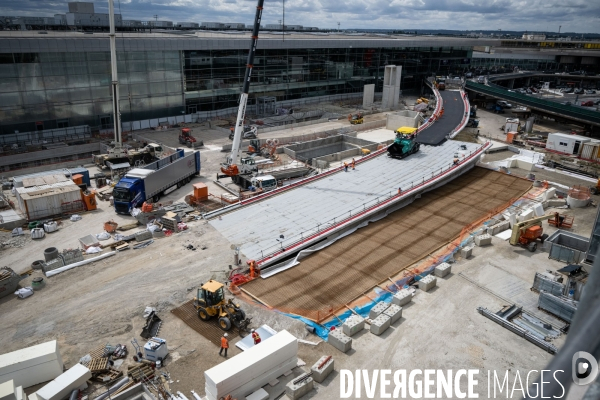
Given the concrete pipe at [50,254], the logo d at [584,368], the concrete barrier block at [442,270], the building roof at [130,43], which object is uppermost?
the building roof at [130,43]

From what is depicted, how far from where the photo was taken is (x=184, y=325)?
58.2 ft

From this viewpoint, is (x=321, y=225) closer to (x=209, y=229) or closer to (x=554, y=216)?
(x=209, y=229)

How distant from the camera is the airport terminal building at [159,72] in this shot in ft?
145

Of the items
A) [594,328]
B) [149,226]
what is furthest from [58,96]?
[594,328]

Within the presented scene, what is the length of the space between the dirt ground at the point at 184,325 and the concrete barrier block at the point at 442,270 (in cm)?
30

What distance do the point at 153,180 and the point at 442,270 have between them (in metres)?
19.8

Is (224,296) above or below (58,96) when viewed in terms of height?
below

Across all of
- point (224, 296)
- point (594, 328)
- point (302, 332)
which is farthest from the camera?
point (224, 296)

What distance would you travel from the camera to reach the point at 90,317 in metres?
18.0

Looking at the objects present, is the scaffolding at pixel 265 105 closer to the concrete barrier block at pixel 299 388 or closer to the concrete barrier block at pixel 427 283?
the concrete barrier block at pixel 427 283

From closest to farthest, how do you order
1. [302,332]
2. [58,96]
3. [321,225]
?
1. [302,332]
2. [321,225]
3. [58,96]

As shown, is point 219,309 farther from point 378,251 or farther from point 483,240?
point 483,240

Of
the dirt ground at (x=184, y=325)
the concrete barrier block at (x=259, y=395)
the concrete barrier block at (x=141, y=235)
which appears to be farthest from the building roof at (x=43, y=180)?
the concrete barrier block at (x=259, y=395)

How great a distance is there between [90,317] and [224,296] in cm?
549
